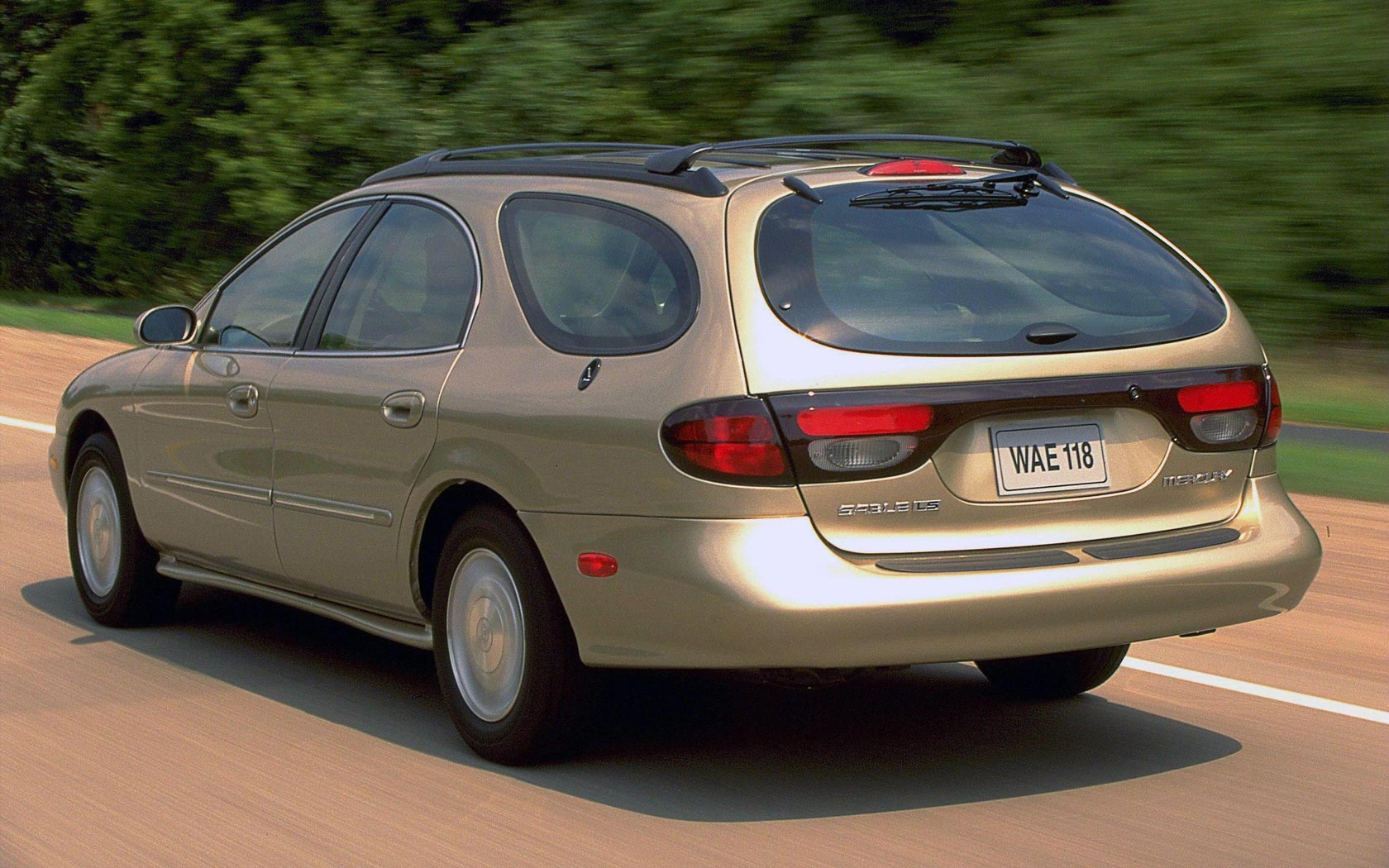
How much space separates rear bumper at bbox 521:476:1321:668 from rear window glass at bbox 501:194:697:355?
0.49m

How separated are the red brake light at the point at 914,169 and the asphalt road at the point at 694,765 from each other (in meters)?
1.56

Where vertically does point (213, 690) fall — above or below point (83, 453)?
below

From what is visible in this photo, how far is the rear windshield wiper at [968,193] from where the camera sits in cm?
486

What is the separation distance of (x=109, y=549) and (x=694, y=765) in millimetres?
2995

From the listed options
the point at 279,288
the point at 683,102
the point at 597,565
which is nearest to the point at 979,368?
the point at 597,565

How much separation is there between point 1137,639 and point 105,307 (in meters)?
24.8

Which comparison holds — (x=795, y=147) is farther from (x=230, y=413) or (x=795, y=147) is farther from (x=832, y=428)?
(x=230, y=413)

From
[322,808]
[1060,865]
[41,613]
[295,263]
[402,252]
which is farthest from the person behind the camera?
[41,613]

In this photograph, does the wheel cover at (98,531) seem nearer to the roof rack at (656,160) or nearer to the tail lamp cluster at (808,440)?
the roof rack at (656,160)

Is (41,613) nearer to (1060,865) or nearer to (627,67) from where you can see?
(1060,865)

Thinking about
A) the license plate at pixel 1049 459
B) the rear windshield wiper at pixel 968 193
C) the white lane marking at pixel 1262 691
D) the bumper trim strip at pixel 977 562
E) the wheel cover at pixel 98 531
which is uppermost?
the rear windshield wiper at pixel 968 193

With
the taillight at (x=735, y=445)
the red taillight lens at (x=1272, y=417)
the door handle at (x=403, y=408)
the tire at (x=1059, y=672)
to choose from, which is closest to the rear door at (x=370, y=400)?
the door handle at (x=403, y=408)

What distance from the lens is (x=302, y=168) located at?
2475 centimetres

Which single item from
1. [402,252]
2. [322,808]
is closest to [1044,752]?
[322,808]
